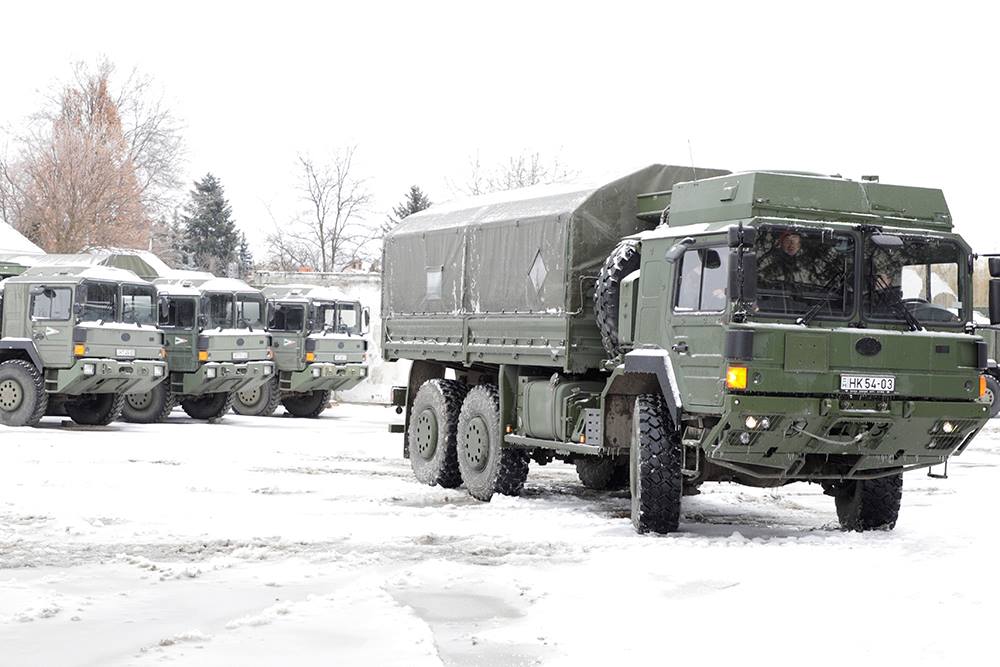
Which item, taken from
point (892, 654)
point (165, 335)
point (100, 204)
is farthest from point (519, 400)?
point (100, 204)

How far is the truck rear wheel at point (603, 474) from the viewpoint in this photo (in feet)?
55.7

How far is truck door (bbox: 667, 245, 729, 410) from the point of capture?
38.7 ft

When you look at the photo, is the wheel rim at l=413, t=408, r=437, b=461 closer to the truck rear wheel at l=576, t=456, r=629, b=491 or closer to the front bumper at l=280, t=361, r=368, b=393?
the truck rear wheel at l=576, t=456, r=629, b=491

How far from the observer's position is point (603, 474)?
1702cm

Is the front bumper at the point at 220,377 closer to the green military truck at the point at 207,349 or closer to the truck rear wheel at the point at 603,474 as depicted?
the green military truck at the point at 207,349

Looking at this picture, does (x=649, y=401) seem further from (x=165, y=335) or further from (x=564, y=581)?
(x=165, y=335)

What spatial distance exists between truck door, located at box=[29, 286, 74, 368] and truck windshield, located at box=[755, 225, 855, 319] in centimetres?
1688

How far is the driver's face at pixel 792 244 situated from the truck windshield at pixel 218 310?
20125 mm

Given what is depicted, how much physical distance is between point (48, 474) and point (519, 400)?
549 centimetres

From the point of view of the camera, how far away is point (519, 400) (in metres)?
15.4

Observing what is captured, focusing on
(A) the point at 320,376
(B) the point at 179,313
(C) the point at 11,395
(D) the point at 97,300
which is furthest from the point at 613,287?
(A) the point at 320,376

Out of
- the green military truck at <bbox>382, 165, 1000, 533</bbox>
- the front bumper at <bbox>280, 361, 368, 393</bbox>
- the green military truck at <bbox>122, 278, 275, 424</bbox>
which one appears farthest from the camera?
the front bumper at <bbox>280, 361, 368, 393</bbox>

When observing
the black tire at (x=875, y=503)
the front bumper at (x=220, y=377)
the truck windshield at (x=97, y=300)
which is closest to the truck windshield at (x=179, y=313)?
the front bumper at (x=220, y=377)

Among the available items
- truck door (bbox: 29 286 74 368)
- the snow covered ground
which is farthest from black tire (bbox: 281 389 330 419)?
the snow covered ground
